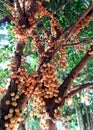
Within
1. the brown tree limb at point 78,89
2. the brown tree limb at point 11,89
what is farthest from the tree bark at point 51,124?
the brown tree limb at point 11,89

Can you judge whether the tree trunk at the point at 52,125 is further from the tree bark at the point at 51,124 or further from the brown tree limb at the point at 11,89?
the brown tree limb at the point at 11,89

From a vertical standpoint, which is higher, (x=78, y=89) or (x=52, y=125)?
(x=78, y=89)

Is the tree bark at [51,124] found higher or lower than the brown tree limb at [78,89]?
lower

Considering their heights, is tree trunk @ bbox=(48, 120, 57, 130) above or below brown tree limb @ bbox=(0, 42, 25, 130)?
below

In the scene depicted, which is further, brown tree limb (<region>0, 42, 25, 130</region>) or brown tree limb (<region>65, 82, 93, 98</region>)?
brown tree limb (<region>65, 82, 93, 98</region>)

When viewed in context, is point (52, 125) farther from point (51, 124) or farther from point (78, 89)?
point (78, 89)

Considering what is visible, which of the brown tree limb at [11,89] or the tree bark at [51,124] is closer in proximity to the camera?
the brown tree limb at [11,89]

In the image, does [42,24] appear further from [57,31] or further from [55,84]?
[55,84]

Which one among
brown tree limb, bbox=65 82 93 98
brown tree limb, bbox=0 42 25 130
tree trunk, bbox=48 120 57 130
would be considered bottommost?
tree trunk, bbox=48 120 57 130

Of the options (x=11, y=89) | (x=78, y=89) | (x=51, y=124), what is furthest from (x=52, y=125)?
(x=11, y=89)

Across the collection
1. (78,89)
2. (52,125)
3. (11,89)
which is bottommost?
(52,125)

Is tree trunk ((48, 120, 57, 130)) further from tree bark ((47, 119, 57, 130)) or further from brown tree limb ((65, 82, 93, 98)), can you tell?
brown tree limb ((65, 82, 93, 98))

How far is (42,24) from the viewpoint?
3.79 m

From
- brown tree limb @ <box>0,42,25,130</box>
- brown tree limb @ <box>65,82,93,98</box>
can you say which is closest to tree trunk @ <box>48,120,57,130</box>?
brown tree limb @ <box>65,82,93,98</box>
